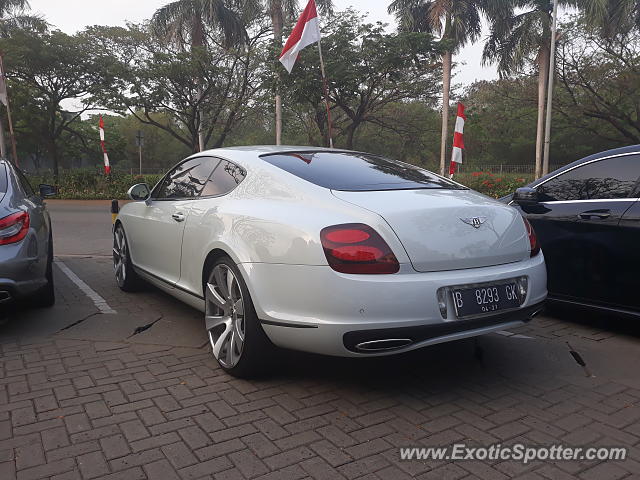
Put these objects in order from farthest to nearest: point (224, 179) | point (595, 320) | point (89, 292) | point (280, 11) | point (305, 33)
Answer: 1. point (280, 11)
2. point (305, 33)
3. point (89, 292)
4. point (595, 320)
5. point (224, 179)

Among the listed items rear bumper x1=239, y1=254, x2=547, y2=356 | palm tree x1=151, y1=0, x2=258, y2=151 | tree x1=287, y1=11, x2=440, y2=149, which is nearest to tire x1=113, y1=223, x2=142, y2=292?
rear bumper x1=239, y1=254, x2=547, y2=356

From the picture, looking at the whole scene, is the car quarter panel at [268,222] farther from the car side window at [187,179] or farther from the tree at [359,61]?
the tree at [359,61]

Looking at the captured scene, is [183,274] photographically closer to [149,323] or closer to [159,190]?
[149,323]

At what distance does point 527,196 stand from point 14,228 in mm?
4159

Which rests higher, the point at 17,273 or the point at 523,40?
the point at 523,40

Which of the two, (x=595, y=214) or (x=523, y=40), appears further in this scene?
(x=523, y=40)

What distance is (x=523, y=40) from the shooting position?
1217 inches

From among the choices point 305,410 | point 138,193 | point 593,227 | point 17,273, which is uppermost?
point 138,193

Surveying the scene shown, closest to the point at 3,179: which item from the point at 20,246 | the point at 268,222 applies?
the point at 20,246

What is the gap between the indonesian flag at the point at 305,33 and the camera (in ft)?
38.4

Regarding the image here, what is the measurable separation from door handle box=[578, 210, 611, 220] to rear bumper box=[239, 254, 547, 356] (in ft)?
5.18

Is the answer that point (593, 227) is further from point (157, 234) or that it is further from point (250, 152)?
point (157, 234)

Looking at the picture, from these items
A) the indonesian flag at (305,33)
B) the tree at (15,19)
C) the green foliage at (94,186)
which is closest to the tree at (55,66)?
the tree at (15,19)

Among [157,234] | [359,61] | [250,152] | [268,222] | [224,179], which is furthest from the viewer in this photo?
[359,61]
